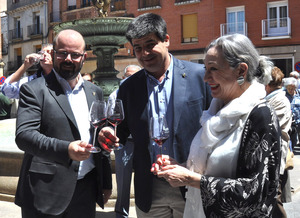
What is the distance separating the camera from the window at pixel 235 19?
951 inches

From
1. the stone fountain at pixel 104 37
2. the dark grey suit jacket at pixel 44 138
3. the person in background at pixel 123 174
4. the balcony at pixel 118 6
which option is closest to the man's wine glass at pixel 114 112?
the dark grey suit jacket at pixel 44 138

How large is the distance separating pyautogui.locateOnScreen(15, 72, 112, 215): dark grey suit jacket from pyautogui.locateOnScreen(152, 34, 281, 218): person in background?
0.83m

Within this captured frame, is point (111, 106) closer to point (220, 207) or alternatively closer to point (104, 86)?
point (220, 207)

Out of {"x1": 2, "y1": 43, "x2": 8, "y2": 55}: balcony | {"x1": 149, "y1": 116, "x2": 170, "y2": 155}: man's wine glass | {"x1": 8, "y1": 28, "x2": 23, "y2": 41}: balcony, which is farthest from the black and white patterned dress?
{"x1": 2, "y1": 43, "x2": 8, "y2": 55}: balcony

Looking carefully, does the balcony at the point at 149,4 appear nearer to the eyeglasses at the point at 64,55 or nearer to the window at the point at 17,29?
the window at the point at 17,29

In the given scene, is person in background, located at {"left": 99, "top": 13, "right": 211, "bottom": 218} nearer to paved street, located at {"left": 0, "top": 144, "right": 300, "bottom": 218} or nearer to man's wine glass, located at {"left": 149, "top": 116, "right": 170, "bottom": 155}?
man's wine glass, located at {"left": 149, "top": 116, "right": 170, "bottom": 155}

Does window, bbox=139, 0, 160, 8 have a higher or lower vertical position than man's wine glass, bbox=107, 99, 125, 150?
higher

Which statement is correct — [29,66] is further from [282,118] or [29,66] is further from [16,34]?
[16,34]

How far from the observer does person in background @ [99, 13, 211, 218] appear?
2.56 meters

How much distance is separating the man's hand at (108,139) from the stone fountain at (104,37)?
441 cm

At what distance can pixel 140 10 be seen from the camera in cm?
2736

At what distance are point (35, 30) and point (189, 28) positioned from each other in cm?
1596

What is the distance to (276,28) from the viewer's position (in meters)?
23.4

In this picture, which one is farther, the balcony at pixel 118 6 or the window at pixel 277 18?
the balcony at pixel 118 6
